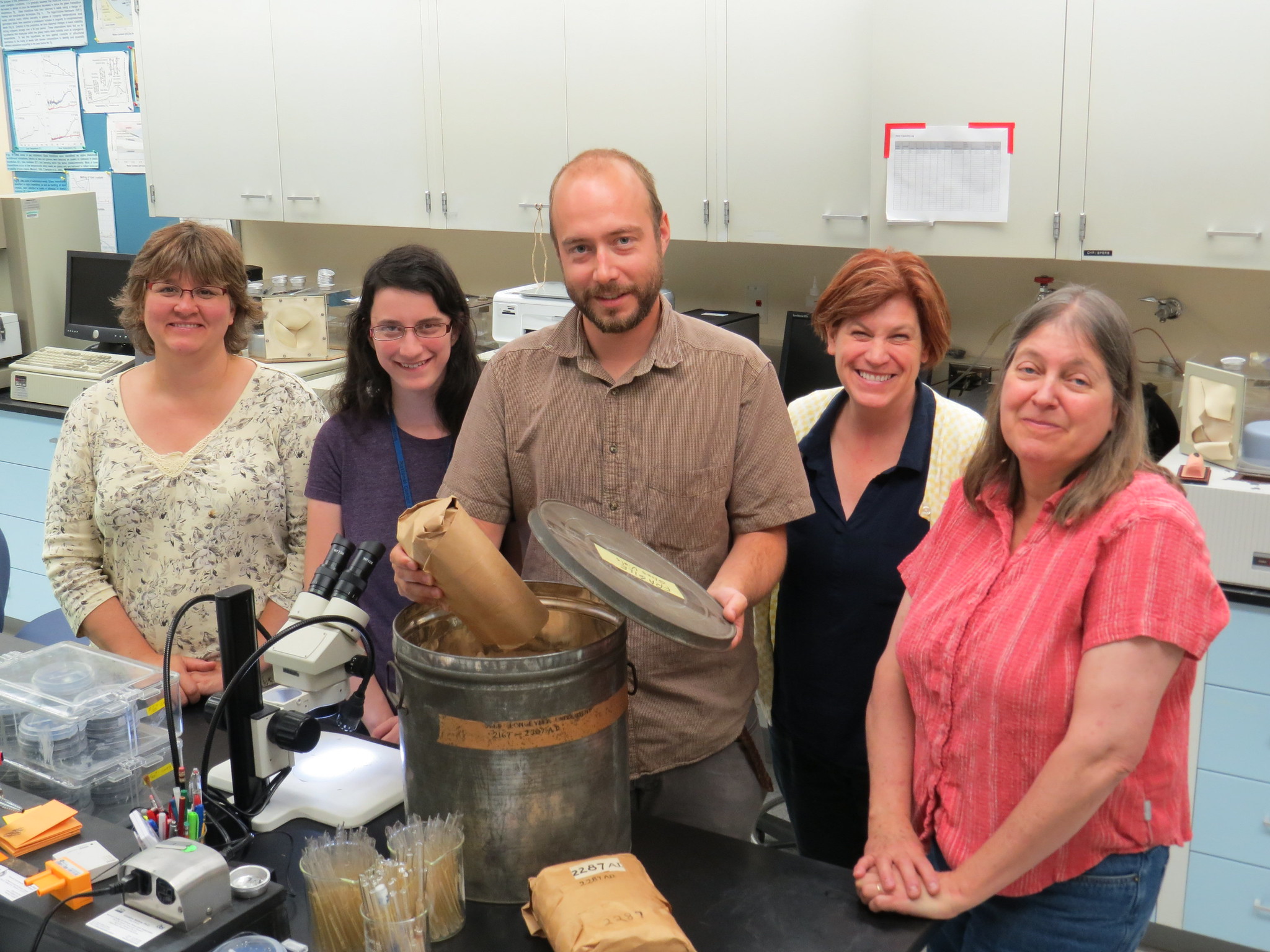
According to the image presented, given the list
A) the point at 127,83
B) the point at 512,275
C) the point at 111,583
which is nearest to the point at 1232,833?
the point at 111,583


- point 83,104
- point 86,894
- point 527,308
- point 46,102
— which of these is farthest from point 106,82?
point 86,894

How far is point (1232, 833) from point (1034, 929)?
1.32 metres

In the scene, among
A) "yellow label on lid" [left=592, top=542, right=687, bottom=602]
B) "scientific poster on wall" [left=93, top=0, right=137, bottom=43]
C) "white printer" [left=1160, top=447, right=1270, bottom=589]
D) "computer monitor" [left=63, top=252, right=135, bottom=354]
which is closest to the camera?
"yellow label on lid" [left=592, top=542, right=687, bottom=602]

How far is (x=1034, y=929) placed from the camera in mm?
1262

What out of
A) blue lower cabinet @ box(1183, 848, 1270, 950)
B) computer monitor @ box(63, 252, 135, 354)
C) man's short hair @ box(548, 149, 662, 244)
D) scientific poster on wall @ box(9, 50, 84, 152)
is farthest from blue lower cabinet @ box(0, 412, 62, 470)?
blue lower cabinet @ box(1183, 848, 1270, 950)

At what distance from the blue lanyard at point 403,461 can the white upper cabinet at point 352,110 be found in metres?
1.74

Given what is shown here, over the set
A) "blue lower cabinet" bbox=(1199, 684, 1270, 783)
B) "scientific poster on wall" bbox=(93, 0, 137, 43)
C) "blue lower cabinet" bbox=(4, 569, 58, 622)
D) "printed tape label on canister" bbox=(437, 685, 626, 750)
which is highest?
"scientific poster on wall" bbox=(93, 0, 137, 43)

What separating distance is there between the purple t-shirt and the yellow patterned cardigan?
0.58m

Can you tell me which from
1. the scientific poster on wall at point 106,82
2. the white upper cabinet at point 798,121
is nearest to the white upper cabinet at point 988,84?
the white upper cabinet at point 798,121

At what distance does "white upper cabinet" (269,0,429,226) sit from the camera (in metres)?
3.41

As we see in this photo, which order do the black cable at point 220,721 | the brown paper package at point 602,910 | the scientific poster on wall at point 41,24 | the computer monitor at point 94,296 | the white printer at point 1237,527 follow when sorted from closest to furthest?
the brown paper package at point 602,910, the black cable at point 220,721, the white printer at point 1237,527, the computer monitor at point 94,296, the scientific poster on wall at point 41,24

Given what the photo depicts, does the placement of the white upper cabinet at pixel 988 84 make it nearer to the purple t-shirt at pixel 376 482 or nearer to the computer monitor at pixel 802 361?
the computer monitor at pixel 802 361

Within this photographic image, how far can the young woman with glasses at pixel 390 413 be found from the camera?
1852 millimetres

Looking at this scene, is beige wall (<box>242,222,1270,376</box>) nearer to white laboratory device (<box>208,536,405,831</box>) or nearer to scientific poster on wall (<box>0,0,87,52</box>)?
scientific poster on wall (<box>0,0,87,52</box>)
